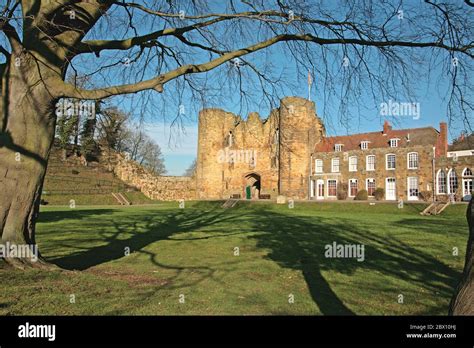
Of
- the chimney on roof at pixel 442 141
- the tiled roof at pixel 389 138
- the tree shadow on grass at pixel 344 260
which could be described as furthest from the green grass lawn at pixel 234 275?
the chimney on roof at pixel 442 141

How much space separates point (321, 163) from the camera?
46.6 m

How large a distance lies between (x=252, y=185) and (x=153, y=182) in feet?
45.0

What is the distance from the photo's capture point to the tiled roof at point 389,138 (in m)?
41.2

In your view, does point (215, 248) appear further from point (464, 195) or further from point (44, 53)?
point (464, 195)

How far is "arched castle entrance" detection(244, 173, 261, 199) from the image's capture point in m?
51.9

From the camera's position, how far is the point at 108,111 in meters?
7.66

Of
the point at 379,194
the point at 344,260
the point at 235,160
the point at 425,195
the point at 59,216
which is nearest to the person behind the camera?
the point at 344,260

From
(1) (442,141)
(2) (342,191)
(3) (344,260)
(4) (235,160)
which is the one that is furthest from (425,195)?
(3) (344,260)

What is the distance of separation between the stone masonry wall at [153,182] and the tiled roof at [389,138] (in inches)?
781

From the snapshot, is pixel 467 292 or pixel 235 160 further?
pixel 235 160

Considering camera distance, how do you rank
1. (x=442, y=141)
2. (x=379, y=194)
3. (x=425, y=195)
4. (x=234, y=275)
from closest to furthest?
(x=234, y=275)
(x=425, y=195)
(x=442, y=141)
(x=379, y=194)

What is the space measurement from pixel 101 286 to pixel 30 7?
4.38m

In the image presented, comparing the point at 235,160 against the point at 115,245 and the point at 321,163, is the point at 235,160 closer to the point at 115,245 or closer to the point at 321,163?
the point at 321,163
